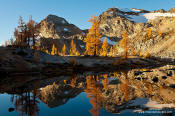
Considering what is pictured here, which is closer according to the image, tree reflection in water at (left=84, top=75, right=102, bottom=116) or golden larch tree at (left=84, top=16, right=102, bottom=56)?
tree reflection in water at (left=84, top=75, right=102, bottom=116)

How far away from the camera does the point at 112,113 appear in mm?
5164

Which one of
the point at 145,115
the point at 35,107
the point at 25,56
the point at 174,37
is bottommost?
the point at 35,107

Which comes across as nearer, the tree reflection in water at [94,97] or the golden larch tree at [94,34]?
the tree reflection in water at [94,97]

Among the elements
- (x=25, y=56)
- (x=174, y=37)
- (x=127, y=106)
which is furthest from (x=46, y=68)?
(x=174, y=37)

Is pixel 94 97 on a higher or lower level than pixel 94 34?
lower

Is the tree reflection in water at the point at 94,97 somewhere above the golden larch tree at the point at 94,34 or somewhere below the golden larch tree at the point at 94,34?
below

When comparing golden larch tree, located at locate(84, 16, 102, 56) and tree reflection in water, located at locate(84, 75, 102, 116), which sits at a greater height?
golden larch tree, located at locate(84, 16, 102, 56)

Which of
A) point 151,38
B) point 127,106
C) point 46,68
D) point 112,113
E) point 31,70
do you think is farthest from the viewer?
point 151,38

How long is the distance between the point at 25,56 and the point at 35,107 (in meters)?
26.7

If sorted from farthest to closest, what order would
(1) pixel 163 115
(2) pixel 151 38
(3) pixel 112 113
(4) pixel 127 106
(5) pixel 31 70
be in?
(2) pixel 151 38 → (5) pixel 31 70 → (4) pixel 127 106 → (3) pixel 112 113 → (1) pixel 163 115

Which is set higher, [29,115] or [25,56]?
[25,56]

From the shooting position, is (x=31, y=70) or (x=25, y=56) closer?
(x=31, y=70)

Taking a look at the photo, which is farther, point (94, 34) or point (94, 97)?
point (94, 34)

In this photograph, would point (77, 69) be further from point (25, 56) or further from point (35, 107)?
point (35, 107)
